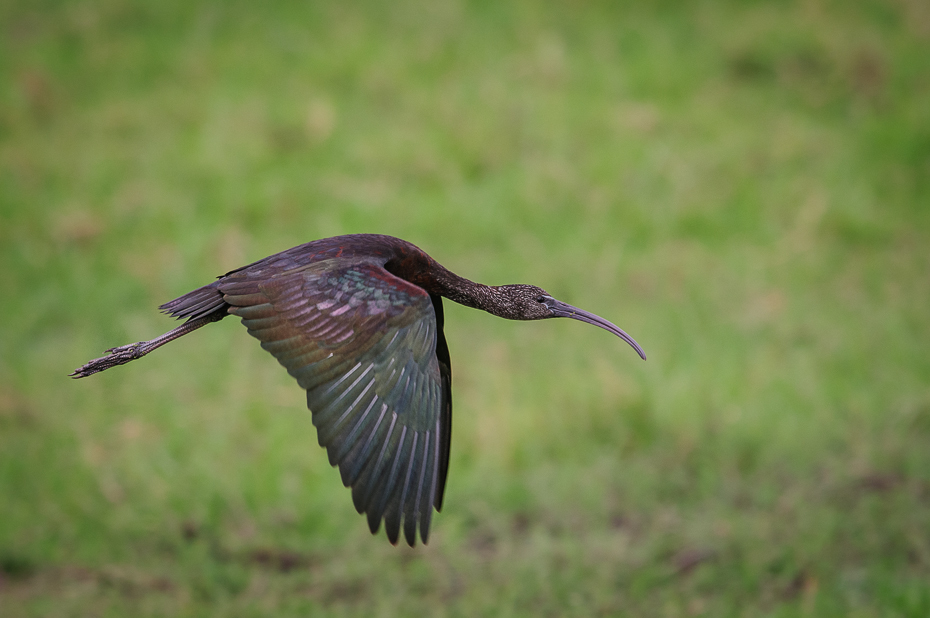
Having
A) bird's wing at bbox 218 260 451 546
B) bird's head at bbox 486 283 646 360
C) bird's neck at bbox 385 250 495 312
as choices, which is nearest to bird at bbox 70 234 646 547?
bird's wing at bbox 218 260 451 546

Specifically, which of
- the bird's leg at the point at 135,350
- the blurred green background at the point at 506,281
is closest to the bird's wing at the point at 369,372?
the bird's leg at the point at 135,350

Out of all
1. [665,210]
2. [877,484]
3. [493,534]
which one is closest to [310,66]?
[665,210]

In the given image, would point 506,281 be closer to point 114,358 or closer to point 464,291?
point 464,291

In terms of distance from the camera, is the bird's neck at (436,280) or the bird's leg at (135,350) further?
the bird's neck at (436,280)

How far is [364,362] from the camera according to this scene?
5051mm

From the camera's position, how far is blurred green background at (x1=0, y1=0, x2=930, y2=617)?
370 inches

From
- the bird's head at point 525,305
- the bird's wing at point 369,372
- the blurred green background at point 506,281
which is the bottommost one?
the bird's wing at point 369,372

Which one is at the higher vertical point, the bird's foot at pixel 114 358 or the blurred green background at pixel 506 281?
the blurred green background at pixel 506 281

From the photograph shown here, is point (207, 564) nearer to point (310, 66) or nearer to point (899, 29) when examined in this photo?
point (310, 66)

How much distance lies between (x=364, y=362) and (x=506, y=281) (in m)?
7.78

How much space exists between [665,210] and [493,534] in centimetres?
543

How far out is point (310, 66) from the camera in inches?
610

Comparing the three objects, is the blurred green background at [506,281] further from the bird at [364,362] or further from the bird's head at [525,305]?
the bird at [364,362]

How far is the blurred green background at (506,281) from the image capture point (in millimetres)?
A: 9406
